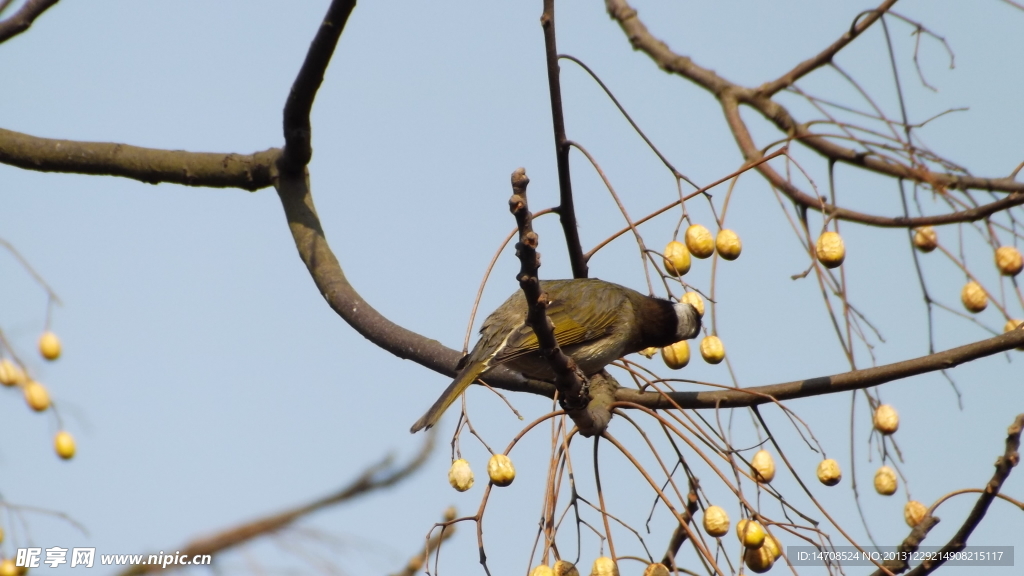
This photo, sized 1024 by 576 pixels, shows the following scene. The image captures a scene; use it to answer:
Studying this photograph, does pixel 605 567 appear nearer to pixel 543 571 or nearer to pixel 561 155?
pixel 543 571

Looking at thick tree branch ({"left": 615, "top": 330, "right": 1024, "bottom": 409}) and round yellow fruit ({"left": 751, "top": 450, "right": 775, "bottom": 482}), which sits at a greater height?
thick tree branch ({"left": 615, "top": 330, "right": 1024, "bottom": 409})

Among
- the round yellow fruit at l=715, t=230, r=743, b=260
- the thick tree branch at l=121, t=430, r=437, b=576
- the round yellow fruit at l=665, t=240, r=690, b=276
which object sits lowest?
the thick tree branch at l=121, t=430, r=437, b=576

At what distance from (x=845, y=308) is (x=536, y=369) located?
4.95 feet

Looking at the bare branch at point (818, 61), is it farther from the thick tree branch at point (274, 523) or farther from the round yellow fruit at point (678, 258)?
the thick tree branch at point (274, 523)

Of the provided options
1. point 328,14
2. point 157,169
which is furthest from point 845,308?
point 157,169

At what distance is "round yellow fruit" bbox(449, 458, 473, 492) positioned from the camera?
3402 mm

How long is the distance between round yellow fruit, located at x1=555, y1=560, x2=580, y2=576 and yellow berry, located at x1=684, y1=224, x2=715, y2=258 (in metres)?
1.41

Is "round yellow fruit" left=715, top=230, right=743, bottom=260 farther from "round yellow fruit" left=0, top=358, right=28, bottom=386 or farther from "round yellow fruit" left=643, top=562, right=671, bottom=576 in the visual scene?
"round yellow fruit" left=0, top=358, right=28, bottom=386

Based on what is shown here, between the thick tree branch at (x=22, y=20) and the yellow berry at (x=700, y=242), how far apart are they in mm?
2681

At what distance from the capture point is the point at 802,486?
330 cm

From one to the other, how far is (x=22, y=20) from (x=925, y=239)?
12.4 ft

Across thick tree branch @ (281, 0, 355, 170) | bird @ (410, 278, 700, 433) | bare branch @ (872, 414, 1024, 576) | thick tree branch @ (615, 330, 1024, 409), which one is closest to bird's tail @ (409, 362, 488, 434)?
bird @ (410, 278, 700, 433)

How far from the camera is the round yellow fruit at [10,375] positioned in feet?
13.0

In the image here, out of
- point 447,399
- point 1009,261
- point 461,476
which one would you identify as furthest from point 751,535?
point 1009,261
